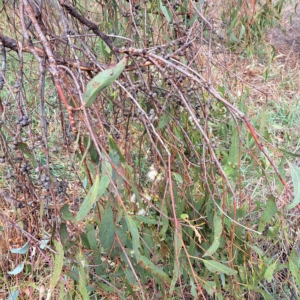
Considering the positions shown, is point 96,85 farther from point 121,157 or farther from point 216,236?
point 216,236

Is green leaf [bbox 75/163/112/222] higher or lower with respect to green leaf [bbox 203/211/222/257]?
Result: higher

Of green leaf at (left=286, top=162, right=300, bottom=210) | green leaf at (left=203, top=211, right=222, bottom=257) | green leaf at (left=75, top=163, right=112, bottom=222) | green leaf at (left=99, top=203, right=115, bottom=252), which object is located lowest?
green leaf at (left=203, top=211, right=222, bottom=257)

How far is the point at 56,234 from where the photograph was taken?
1.91 feet

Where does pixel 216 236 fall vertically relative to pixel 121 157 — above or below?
below

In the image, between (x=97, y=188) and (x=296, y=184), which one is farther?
(x=296, y=184)

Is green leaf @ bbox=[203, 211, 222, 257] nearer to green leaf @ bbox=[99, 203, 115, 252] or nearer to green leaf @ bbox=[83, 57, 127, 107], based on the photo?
green leaf @ bbox=[99, 203, 115, 252]

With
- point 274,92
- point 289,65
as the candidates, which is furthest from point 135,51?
point 289,65

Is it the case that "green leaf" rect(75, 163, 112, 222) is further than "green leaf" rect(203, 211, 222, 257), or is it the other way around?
"green leaf" rect(203, 211, 222, 257)

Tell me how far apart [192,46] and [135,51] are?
0.25 m

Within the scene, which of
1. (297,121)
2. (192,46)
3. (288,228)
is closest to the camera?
(192,46)

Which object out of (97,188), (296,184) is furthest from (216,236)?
(97,188)

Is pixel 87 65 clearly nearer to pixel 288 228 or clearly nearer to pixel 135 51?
pixel 135 51

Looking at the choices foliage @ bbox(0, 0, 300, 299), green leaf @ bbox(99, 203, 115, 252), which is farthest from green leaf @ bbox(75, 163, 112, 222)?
green leaf @ bbox(99, 203, 115, 252)

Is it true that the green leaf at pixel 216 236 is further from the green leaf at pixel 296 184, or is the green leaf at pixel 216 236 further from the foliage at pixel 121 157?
the green leaf at pixel 296 184
